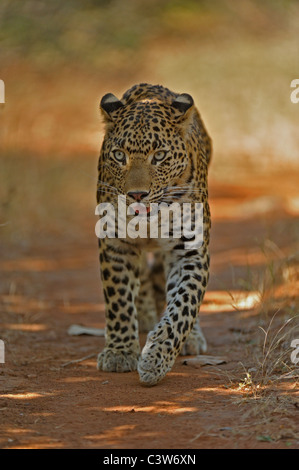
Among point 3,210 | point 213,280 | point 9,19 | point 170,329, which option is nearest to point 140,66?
point 9,19

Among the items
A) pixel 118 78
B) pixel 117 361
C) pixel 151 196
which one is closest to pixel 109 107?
pixel 151 196

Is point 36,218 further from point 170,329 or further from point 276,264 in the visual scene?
point 170,329

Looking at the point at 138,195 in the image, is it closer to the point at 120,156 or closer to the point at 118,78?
the point at 120,156

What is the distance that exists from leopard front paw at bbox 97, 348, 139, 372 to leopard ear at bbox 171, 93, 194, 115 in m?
2.03

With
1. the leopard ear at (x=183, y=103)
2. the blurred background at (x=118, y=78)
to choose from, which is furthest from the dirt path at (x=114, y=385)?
the blurred background at (x=118, y=78)

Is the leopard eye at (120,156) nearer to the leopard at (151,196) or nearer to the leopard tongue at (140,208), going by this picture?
the leopard at (151,196)

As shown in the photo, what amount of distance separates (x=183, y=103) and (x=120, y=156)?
726 millimetres

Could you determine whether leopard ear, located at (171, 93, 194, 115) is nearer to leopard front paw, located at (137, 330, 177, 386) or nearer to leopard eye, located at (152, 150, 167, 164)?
leopard eye, located at (152, 150, 167, 164)

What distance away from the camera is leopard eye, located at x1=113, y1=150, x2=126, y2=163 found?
6605 millimetres

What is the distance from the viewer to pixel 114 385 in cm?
631

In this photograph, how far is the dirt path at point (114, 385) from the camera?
494cm

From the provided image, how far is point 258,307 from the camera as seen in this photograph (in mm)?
8094

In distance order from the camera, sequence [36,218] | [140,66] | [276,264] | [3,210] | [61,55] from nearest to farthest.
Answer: [276,264] < [3,210] < [36,218] < [61,55] < [140,66]
